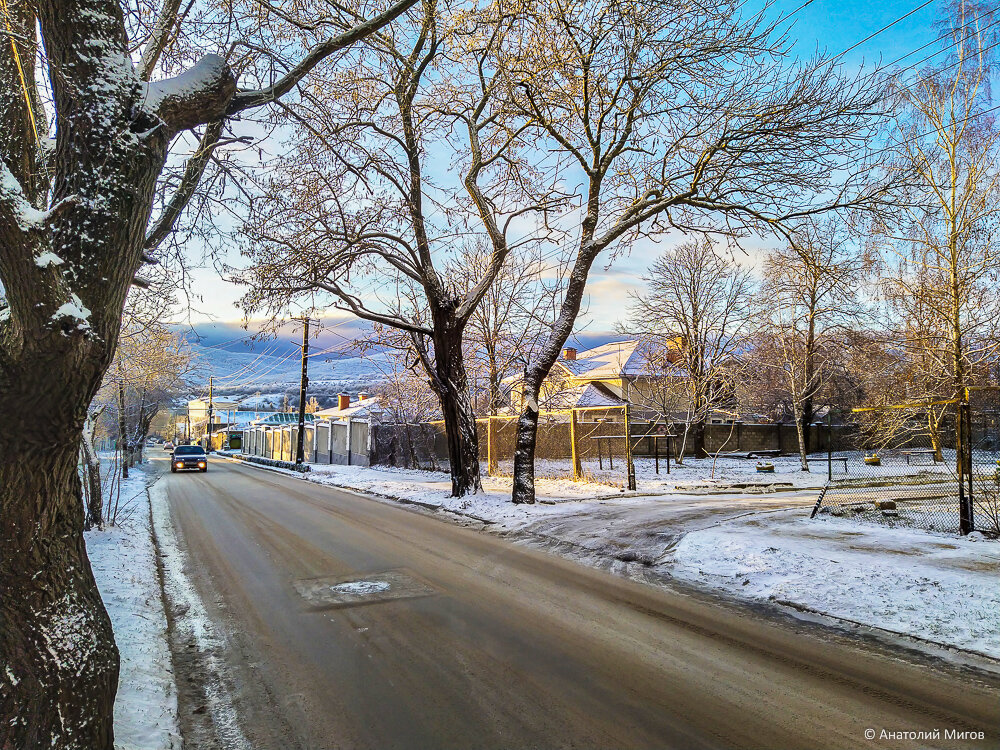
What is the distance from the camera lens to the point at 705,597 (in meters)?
6.71

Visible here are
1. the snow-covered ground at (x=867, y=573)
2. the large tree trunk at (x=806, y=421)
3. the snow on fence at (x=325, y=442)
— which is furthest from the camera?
the snow on fence at (x=325, y=442)

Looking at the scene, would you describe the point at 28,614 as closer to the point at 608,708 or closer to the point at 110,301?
the point at 110,301

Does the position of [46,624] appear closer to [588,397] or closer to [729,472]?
[729,472]

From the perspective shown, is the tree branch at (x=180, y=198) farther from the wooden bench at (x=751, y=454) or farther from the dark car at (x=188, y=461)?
the wooden bench at (x=751, y=454)

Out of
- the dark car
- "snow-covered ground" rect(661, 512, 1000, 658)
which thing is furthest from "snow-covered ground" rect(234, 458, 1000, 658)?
the dark car

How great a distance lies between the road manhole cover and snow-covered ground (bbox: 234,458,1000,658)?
2829 millimetres

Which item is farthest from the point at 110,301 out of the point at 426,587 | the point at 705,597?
the point at 705,597

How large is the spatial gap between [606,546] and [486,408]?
68.8 ft

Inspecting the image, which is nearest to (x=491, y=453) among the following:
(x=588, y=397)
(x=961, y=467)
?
(x=961, y=467)

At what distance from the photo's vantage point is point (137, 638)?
5141 mm

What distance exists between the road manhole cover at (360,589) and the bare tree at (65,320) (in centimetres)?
330

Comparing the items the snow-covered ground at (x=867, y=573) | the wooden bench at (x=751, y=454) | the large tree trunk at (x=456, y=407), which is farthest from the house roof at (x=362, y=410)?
the snow-covered ground at (x=867, y=573)

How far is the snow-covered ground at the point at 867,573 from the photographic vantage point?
18.4 ft

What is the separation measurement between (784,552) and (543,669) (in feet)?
16.3
